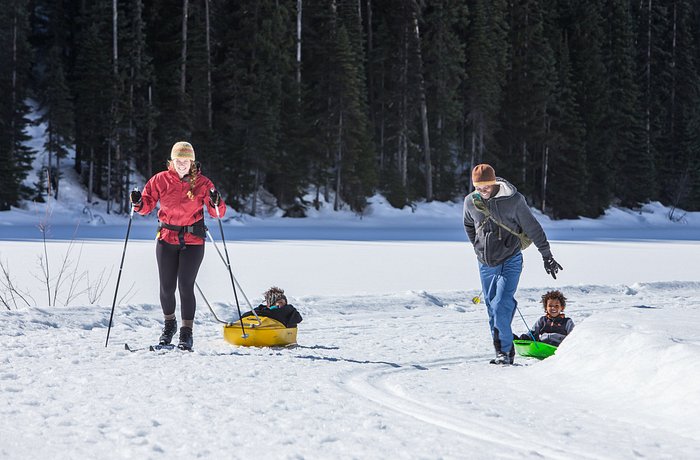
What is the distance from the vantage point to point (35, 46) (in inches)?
1724

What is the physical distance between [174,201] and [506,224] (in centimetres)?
272

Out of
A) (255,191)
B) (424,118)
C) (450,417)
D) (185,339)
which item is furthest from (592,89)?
(450,417)

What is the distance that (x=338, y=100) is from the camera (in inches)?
1556

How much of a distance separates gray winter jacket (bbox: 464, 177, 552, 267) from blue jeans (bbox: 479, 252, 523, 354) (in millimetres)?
69

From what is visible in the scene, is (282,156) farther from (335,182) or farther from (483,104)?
(483,104)

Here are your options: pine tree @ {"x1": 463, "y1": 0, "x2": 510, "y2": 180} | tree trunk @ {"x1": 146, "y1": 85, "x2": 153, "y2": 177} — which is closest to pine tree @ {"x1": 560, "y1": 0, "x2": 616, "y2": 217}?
pine tree @ {"x1": 463, "y1": 0, "x2": 510, "y2": 180}

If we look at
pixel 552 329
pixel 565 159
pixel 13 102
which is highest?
pixel 13 102

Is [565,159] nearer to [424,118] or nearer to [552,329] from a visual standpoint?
[424,118]

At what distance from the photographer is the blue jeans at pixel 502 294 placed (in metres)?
6.21

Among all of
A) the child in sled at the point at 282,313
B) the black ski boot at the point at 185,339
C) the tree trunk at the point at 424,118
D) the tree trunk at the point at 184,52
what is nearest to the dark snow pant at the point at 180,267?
the black ski boot at the point at 185,339

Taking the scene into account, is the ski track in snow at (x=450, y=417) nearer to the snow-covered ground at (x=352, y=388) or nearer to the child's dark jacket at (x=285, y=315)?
the snow-covered ground at (x=352, y=388)

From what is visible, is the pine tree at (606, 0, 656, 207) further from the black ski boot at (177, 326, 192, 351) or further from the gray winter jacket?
the black ski boot at (177, 326, 192, 351)

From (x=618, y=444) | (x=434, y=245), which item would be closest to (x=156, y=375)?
(x=618, y=444)

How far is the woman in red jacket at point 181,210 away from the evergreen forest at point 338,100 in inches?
1100
